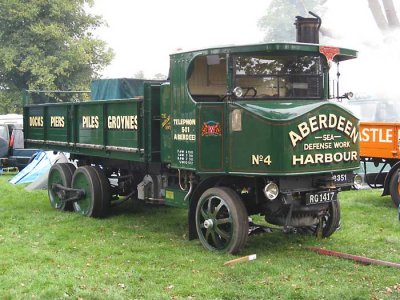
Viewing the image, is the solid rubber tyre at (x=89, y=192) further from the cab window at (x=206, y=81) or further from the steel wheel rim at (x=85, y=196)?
the cab window at (x=206, y=81)

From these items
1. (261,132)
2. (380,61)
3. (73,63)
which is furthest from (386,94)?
(261,132)

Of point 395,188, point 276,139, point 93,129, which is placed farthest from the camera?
point 395,188

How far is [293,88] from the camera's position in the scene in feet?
25.0

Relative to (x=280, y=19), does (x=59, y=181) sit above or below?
below

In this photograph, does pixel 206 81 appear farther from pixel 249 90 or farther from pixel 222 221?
pixel 222 221

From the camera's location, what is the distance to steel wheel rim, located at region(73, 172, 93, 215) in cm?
1015

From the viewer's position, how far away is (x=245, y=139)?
7.09 metres

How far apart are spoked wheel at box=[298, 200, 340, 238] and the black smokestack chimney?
2.30 metres

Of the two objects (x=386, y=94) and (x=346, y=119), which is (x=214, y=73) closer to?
(x=346, y=119)

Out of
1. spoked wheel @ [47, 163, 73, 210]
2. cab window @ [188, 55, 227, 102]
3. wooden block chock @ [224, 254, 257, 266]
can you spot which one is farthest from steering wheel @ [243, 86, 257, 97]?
spoked wheel @ [47, 163, 73, 210]

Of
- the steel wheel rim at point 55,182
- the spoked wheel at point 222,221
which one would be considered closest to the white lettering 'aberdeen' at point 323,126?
the spoked wheel at point 222,221

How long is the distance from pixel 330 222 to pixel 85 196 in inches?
168

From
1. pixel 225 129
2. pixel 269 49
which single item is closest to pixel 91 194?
pixel 225 129

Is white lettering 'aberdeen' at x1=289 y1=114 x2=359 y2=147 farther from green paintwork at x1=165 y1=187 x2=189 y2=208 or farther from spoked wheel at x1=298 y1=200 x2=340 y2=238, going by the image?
green paintwork at x1=165 y1=187 x2=189 y2=208
